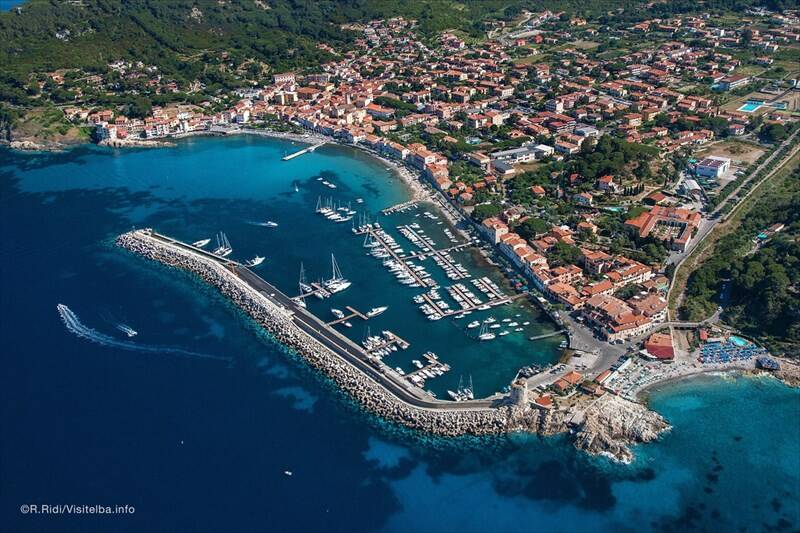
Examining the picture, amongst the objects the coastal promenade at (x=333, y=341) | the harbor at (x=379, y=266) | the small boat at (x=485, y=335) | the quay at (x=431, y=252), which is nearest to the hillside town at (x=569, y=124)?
the quay at (x=431, y=252)

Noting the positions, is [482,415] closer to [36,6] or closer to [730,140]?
[730,140]

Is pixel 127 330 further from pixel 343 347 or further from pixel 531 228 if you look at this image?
pixel 531 228

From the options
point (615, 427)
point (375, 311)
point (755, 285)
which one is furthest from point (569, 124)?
point (615, 427)

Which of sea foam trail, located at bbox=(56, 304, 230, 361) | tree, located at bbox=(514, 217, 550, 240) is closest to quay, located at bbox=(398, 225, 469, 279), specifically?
tree, located at bbox=(514, 217, 550, 240)

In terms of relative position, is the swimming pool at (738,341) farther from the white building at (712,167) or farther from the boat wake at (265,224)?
the boat wake at (265,224)

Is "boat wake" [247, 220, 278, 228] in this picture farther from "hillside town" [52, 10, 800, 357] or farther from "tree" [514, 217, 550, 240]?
"tree" [514, 217, 550, 240]

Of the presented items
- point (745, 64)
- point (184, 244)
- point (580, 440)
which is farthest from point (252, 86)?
point (580, 440)
